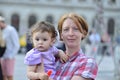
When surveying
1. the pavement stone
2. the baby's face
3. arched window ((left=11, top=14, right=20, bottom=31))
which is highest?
the baby's face

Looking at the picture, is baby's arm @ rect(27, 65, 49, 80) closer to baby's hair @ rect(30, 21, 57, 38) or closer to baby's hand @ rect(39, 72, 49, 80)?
baby's hand @ rect(39, 72, 49, 80)

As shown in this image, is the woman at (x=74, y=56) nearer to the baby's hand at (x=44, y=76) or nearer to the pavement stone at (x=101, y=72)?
the baby's hand at (x=44, y=76)

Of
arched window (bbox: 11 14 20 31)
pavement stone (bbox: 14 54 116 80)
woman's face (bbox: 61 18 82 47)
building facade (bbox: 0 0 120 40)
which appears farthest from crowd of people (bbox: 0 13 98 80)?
arched window (bbox: 11 14 20 31)

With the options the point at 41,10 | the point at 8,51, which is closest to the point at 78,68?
the point at 8,51

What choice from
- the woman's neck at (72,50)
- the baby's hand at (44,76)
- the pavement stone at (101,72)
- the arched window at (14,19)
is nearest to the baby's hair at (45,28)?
the woman's neck at (72,50)

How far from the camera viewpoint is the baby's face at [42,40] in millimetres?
3004

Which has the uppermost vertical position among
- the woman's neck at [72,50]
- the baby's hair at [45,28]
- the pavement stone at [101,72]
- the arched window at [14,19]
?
the baby's hair at [45,28]

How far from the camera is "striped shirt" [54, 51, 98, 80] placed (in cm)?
277

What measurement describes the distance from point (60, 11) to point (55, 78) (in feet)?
220

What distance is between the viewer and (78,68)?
110 inches

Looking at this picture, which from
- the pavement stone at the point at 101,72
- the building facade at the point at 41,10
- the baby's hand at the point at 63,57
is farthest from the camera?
the building facade at the point at 41,10

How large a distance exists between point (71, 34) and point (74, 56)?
0.46 ft

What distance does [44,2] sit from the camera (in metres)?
70.1

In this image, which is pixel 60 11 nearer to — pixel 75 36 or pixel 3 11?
pixel 3 11
